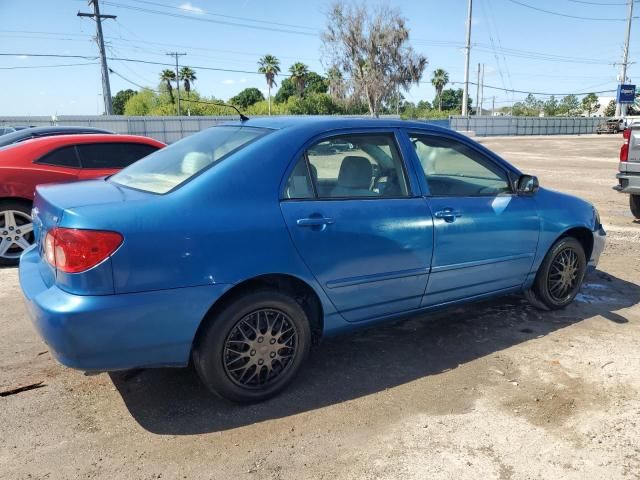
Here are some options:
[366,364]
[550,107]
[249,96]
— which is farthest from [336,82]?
[550,107]

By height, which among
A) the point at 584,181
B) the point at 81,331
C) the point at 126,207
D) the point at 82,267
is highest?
the point at 126,207

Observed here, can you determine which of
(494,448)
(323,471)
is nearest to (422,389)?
(494,448)

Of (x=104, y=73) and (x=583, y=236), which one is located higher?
(x=104, y=73)

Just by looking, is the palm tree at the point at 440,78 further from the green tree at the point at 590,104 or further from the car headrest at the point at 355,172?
the car headrest at the point at 355,172

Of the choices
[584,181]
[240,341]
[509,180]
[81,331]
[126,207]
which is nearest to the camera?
[81,331]

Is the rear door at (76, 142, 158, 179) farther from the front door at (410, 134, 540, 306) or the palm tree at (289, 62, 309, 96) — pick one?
the palm tree at (289, 62, 309, 96)

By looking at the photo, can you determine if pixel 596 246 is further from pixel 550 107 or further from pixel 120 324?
pixel 550 107

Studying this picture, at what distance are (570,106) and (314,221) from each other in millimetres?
116949

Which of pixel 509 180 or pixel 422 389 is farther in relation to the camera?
pixel 509 180

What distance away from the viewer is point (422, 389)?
339cm

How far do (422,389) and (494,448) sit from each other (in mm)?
669

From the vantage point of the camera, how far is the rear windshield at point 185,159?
316cm

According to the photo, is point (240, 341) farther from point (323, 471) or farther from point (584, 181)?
point (584, 181)

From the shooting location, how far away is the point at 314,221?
3.12 metres
